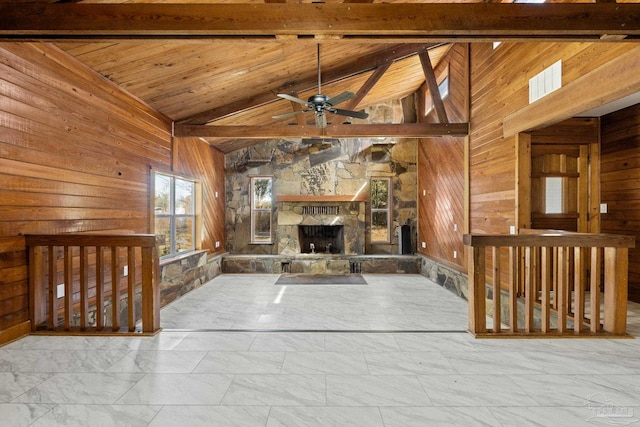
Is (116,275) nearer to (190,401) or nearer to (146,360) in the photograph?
(146,360)

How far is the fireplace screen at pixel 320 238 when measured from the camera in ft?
26.1

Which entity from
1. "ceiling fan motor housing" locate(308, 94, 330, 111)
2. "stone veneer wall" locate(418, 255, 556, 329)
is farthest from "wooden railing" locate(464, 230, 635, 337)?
"ceiling fan motor housing" locate(308, 94, 330, 111)

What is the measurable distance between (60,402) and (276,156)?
6.48 m

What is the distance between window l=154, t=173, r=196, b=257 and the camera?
5188 mm

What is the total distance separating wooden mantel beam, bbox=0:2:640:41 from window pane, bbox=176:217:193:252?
3.84 m

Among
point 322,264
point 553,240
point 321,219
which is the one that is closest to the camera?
point 553,240

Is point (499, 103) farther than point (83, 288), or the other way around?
point (499, 103)

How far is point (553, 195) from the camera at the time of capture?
4301mm

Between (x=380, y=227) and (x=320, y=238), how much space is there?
4.98ft

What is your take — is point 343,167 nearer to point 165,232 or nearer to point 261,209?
point 261,209

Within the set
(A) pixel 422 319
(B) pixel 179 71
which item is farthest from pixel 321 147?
(A) pixel 422 319

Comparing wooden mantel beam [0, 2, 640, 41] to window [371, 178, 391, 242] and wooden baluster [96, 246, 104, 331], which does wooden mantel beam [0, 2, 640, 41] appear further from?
window [371, 178, 391, 242]

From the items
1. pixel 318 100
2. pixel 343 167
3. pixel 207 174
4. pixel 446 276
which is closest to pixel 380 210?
pixel 343 167

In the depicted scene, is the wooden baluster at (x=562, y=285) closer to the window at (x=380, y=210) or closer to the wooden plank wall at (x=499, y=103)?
the wooden plank wall at (x=499, y=103)
